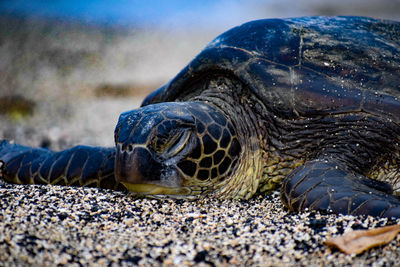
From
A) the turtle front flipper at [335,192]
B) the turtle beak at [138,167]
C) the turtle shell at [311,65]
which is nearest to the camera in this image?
the turtle front flipper at [335,192]

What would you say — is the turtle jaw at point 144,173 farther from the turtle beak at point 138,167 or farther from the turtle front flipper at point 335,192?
the turtle front flipper at point 335,192

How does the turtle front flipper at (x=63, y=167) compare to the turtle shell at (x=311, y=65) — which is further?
the turtle front flipper at (x=63, y=167)

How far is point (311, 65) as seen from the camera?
2.22m

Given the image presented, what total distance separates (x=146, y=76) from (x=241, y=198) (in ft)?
29.7

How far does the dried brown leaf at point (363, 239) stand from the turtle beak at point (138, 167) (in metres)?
0.96

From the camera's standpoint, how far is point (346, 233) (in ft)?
4.00

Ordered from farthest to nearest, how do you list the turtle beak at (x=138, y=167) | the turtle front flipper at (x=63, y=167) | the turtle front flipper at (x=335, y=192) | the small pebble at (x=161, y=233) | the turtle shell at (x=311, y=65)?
1. the turtle front flipper at (x=63, y=167)
2. the turtle shell at (x=311, y=65)
3. the turtle beak at (x=138, y=167)
4. the turtle front flipper at (x=335, y=192)
5. the small pebble at (x=161, y=233)

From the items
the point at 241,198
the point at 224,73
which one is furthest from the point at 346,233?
the point at 224,73

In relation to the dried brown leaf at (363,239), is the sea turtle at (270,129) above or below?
above

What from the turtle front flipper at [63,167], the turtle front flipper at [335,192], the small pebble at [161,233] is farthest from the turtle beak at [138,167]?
the turtle front flipper at [335,192]

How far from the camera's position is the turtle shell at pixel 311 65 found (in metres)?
2.10

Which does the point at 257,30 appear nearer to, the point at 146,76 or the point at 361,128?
the point at 361,128

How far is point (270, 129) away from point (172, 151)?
0.75 meters

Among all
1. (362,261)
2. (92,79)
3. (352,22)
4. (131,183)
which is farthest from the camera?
(92,79)
